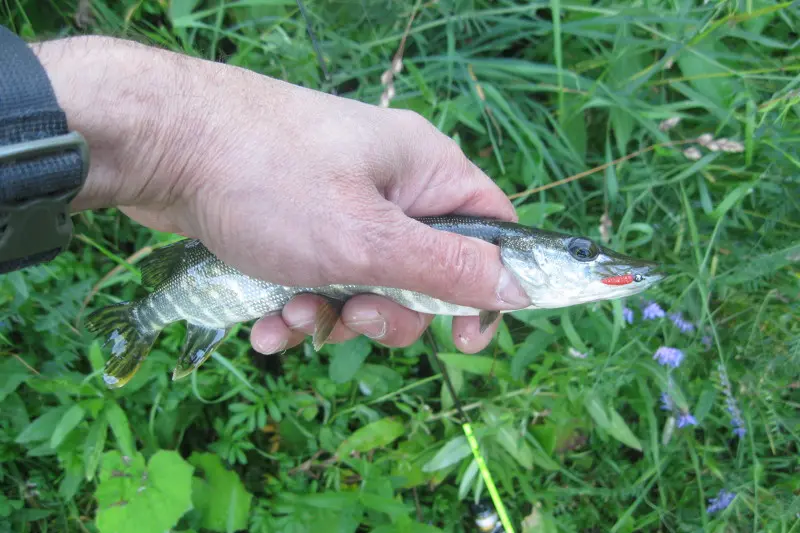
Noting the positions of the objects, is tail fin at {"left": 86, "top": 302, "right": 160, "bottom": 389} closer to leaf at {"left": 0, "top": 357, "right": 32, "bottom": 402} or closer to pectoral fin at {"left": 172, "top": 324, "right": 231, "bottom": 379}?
pectoral fin at {"left": 172, "top": 324, "right": 231, "bottom": 379}

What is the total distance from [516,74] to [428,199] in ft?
3.21

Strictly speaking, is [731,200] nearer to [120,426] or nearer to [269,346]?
[269,346]

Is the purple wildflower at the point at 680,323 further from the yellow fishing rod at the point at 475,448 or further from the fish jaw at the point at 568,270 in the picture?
the yellow fishing rod at the point at 475,448

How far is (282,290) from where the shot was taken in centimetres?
188

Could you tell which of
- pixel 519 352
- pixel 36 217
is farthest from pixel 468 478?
pixel 36 217

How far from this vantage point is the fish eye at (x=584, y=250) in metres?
1.69

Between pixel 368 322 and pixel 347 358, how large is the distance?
1.48 ft

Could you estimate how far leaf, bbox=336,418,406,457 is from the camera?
2295mm

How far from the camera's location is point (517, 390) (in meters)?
2.30

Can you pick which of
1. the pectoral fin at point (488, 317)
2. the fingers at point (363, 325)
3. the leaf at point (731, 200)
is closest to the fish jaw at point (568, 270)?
the pectoral fin at point (488, 317)

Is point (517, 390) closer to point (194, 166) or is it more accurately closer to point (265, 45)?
point (194, 166)

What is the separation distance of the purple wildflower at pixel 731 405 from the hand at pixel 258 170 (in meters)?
0.94

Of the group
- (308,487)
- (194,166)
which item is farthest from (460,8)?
(308,487)

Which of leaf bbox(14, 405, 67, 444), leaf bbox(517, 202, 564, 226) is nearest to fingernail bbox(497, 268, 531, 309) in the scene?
leaf bbox(517, 202, 564, 226)
